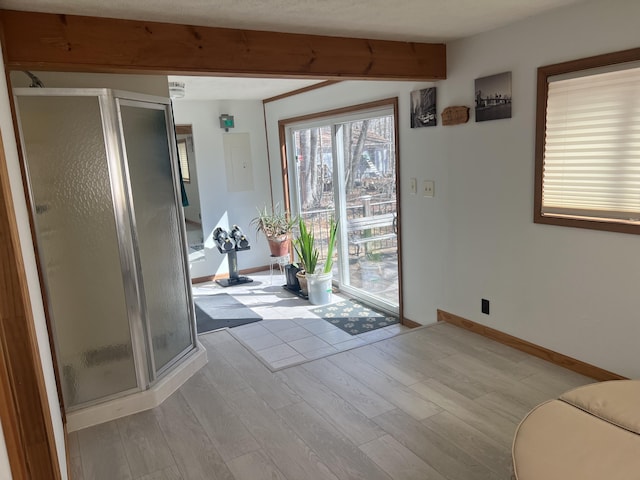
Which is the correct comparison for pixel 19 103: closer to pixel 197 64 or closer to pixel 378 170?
pixel 197 64

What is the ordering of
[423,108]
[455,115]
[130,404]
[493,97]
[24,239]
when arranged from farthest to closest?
[423,108]
[455,115]
[493,97]
[130,404]
[24,239]

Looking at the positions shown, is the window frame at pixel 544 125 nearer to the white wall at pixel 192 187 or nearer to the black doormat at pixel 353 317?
the black doormat at pixel 353 317

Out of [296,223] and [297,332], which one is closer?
[297,332]

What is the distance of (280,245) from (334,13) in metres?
3.42

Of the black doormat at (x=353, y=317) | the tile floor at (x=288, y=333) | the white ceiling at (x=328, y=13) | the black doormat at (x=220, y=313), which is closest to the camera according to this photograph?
the white ceiling at (x=328, y=13)

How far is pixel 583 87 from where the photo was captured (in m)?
2.50

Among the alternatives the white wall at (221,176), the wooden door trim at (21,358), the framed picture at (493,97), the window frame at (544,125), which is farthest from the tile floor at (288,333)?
the framed picture at (493,97)

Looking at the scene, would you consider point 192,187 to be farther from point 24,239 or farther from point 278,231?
point 24,239

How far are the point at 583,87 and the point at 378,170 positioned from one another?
2195 millimetres

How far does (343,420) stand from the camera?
2.46m

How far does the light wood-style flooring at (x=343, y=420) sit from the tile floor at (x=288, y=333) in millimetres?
369

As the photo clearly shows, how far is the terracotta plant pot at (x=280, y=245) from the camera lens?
217 inches

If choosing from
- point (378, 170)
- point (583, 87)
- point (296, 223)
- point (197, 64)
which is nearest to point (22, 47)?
point (197, 64)

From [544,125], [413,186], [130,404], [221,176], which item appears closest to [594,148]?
[544,125]
